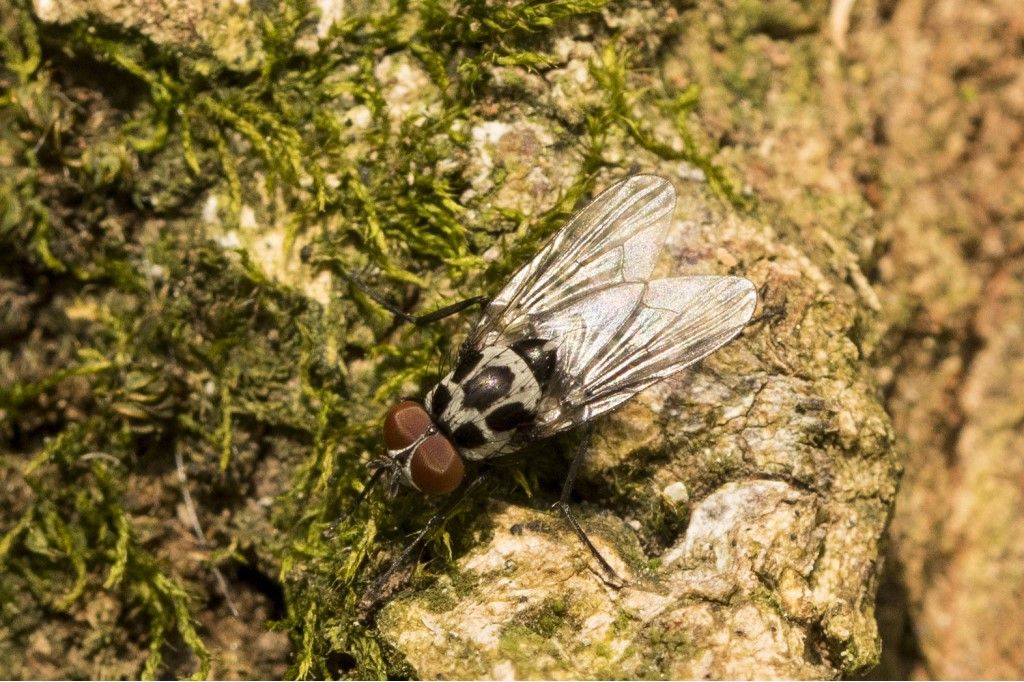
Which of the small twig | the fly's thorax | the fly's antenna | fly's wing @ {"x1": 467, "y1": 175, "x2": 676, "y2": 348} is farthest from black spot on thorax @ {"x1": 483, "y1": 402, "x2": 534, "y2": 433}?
the small twig

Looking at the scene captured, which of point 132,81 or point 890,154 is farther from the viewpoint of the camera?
point 890,154

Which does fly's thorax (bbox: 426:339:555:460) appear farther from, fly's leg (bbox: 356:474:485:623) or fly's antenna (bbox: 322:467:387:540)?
fly's antenna (bbox: 322:467:387:540)

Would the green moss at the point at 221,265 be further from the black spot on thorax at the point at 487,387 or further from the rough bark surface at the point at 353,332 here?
the black spot on thorax at the point at 487,387

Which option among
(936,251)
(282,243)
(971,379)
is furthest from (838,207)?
(282,243)

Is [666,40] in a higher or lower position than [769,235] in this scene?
higher

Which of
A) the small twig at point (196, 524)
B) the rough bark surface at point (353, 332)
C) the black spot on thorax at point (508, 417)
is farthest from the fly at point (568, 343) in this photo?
the small twig at point (196, 524)

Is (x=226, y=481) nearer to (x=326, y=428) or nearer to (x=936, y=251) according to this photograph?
(x=326, y=428)

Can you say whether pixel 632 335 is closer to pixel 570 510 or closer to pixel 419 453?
pixel 570 510
